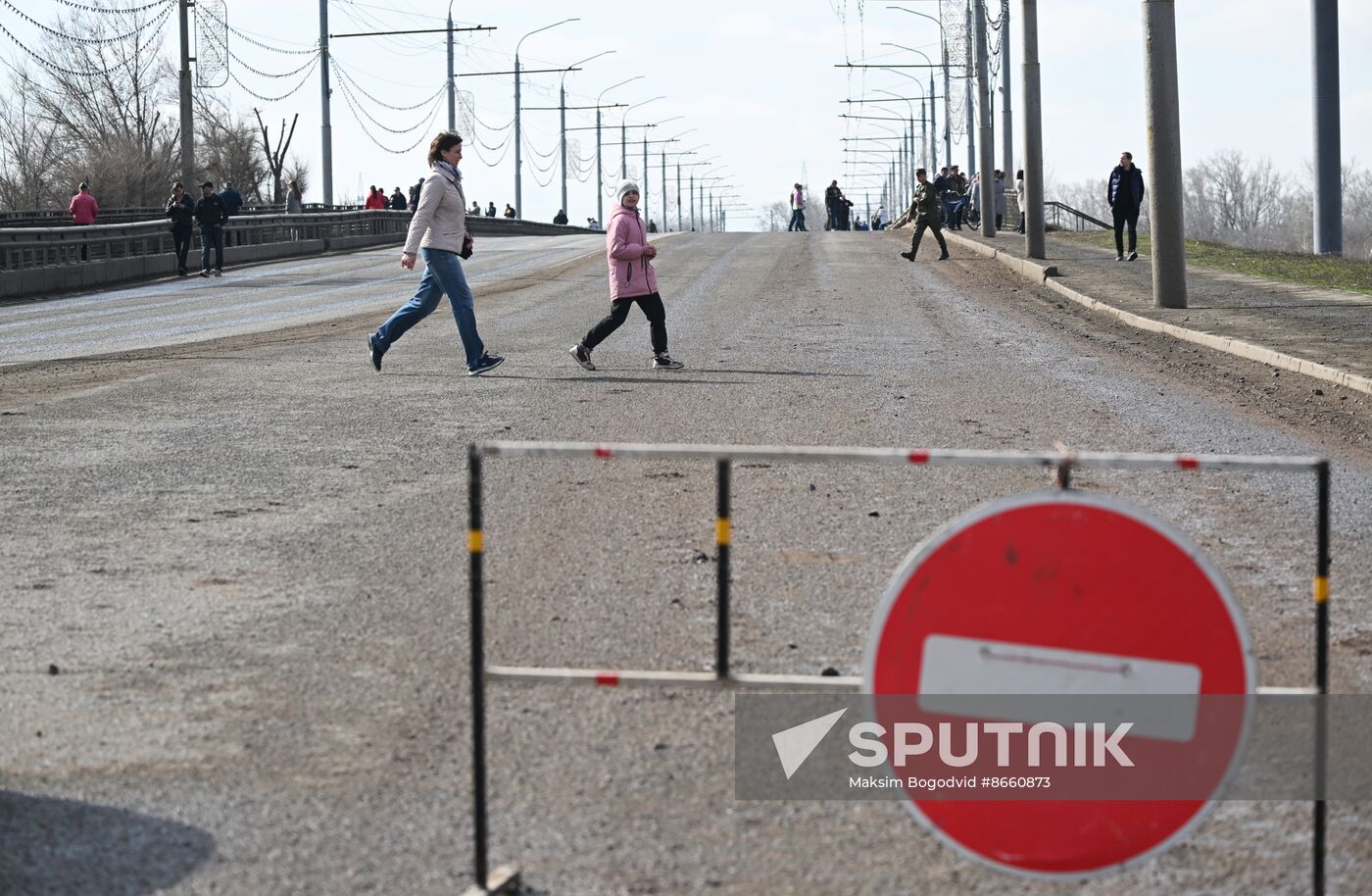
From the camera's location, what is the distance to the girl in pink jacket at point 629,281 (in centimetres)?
1591

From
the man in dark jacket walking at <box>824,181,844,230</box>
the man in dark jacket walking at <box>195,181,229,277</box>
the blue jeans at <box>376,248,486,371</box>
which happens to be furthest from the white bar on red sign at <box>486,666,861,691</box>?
the man in dark jacket walking at <box>824,181,844,230</box>

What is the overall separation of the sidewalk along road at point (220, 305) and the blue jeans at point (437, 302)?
15.5 ft

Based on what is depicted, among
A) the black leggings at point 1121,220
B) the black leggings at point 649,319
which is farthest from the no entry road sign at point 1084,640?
the black leggings at point 1121,220

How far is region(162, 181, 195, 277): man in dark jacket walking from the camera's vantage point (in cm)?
3606

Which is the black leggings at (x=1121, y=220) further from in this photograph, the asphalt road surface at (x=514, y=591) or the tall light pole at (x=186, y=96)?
the tall light pole at (x=186, y=96)

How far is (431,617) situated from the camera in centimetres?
695

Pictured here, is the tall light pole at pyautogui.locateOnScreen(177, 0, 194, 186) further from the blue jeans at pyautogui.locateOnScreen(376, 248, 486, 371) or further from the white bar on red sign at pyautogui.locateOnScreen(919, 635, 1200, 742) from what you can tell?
the white bar on red sign at pyautogui.locateOnScreen(919, 635, 1200, 742)

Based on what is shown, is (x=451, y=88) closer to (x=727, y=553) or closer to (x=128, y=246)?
(x=128, y=246)

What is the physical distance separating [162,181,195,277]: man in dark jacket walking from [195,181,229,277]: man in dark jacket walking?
0.22m

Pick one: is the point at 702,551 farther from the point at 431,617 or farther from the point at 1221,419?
the point at 1221,419

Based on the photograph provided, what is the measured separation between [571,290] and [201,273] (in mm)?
11392

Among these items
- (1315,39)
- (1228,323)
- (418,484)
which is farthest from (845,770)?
(1315,39)

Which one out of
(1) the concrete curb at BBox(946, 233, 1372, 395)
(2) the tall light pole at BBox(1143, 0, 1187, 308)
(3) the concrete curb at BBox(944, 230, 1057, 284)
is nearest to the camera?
(1) the concrete curb at BBox(946, 233, 1372, 395)

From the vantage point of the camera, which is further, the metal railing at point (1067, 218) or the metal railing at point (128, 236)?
the metal railing at point (1067, 218)
